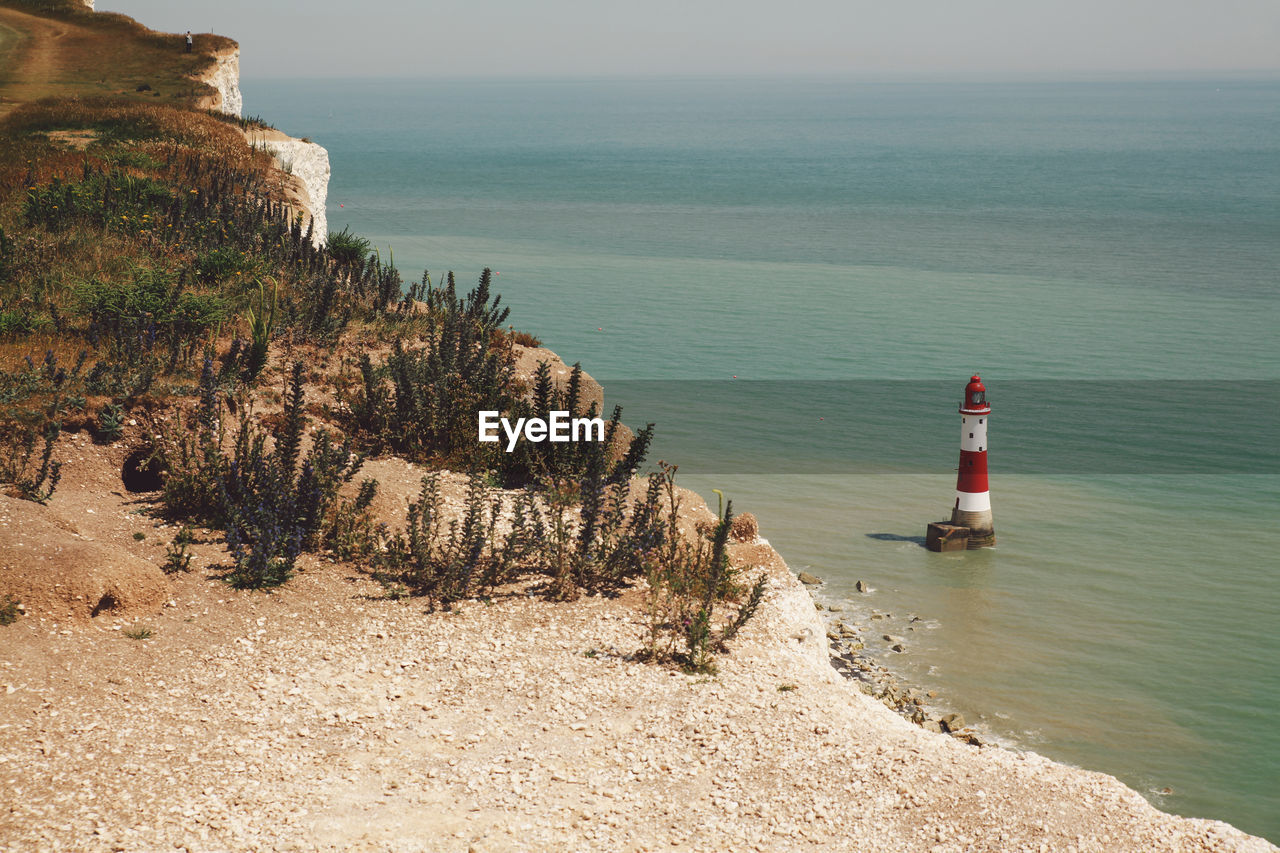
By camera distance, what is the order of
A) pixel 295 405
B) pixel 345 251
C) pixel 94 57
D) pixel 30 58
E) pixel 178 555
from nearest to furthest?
pixel 178 555 → pixel 295 405 → pixel 345 251 → pixel 30 58 → pixel 94 57

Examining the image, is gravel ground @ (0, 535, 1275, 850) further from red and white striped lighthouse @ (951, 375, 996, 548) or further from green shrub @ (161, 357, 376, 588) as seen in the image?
red and white striped lighthouse @ (951, 375, 996, 548)

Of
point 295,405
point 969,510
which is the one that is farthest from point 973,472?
point 295,405

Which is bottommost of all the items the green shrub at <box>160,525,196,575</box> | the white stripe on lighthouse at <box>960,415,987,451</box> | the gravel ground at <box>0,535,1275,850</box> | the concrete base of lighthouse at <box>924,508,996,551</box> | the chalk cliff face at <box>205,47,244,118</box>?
the gravel ground at <box>0,535,1275,850</box>

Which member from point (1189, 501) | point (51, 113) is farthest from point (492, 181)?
point (1189, 501)

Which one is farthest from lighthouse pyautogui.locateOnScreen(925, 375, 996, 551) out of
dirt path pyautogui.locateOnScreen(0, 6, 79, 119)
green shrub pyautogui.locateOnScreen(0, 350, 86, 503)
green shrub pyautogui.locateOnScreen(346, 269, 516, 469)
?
dirt path pyautogui.locateOnScreen(0, 6, 79, 119)

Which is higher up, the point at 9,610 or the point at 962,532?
the point at 9,610

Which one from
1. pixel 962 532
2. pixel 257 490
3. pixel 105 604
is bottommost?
pixel 962 532

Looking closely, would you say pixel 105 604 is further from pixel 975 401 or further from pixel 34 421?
pixel 975 401
